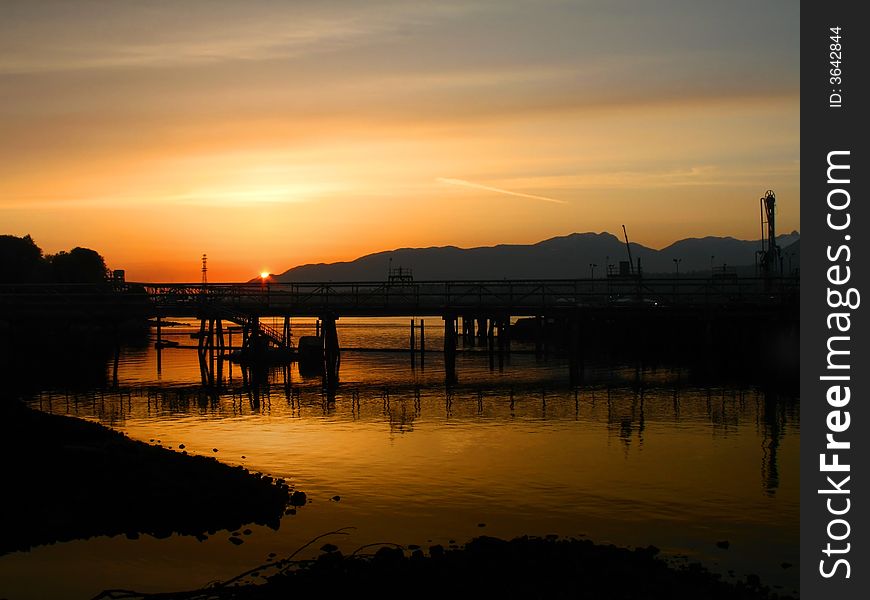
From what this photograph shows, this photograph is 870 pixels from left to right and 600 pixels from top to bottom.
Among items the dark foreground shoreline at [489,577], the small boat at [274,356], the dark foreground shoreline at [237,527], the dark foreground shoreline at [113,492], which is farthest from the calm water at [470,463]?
the small boat at [274,356]

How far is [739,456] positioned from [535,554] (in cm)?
1610

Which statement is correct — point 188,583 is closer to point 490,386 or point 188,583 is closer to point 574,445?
point 574,445

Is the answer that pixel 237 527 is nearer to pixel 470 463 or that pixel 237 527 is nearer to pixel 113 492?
pixel 113 492

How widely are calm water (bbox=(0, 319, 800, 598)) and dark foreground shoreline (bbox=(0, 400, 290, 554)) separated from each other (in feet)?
2.51

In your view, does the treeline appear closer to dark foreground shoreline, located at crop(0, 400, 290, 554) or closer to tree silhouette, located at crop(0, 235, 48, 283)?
tree silhouette, located at crop(0, 235, 48, 283)

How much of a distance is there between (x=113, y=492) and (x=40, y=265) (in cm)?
12424

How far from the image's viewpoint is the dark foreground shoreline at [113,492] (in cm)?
2283

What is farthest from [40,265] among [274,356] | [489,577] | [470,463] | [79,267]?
Answer: [489,577]

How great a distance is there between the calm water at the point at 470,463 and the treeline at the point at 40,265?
75392mm

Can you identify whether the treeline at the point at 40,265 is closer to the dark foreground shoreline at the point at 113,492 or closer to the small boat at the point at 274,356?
the small boat at the point at 274,356

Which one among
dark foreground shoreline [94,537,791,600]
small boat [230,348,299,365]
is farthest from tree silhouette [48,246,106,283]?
dark foreground shoreline [94,537,791,600]

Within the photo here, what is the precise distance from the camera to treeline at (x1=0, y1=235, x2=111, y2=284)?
414ft

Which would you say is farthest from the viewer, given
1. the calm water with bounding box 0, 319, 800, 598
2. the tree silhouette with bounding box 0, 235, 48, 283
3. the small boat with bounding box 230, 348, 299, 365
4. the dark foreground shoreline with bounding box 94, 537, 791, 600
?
the tree silhouette with bounding box 0, 235, 48, 283

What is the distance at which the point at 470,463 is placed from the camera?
31672mm
